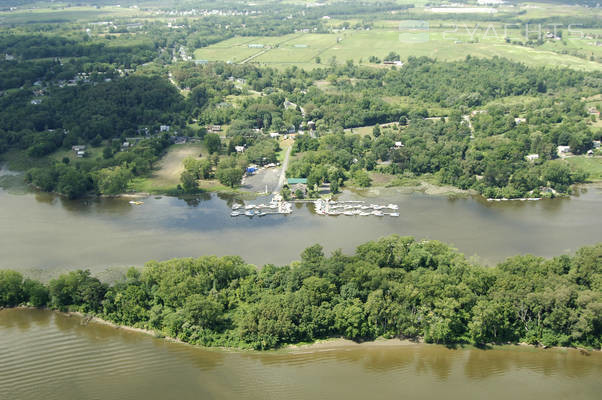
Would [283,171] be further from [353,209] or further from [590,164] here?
[590,164]

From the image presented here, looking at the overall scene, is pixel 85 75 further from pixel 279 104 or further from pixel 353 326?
pixel 353 326

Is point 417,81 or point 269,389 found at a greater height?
point 417,81

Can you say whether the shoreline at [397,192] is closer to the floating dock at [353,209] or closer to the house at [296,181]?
the floating dock at [353,209]

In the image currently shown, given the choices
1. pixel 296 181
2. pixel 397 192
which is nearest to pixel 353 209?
pixel 397 192

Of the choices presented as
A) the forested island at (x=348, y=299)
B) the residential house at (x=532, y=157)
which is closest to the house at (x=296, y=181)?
the forested island at (x=348, y=299)

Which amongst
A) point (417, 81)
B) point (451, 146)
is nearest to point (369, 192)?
point (451, 146)

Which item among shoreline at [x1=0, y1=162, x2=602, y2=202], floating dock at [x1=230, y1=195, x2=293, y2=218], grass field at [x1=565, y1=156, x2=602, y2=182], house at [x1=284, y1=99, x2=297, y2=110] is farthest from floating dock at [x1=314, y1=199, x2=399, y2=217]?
house at [x1=284, y1=99, x2=297, y2=110]
